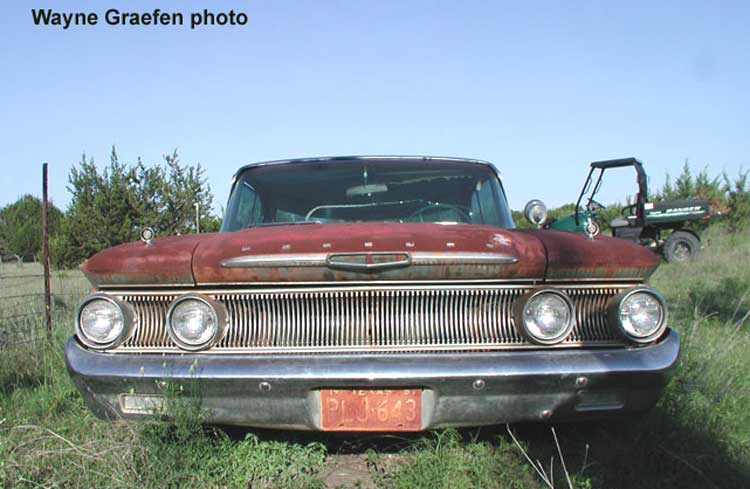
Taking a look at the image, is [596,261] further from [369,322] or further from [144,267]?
[144,267]

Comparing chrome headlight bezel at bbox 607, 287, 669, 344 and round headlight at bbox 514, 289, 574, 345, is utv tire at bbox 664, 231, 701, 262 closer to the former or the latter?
chrome headlight bezel at bbox 607, 287, 669, 344

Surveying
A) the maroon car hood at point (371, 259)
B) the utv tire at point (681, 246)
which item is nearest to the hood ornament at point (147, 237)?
the maroon car hood at point (371, 259)

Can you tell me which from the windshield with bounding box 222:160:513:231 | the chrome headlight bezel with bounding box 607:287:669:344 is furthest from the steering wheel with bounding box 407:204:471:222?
the chrome headlight bezel with bounding box 607:287:669:344

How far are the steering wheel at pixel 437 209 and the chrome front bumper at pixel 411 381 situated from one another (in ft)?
4.50

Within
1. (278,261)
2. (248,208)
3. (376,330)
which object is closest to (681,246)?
(248,208)

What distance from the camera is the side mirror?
390 cm

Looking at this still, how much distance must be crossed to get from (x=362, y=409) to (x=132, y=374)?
0.93 meters

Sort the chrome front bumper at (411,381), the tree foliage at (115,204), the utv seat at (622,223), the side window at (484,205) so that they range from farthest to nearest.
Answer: the tree foliage at (115,204), the utv seat at (622,223), the side window at (484,205), the chrome front bumper at (411,381)

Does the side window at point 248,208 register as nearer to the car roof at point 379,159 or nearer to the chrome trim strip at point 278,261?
the car roof at point 379,159

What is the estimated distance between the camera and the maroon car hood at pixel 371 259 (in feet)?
7.93

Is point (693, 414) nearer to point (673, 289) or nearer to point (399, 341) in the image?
point (399, 341)

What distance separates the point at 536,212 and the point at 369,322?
73.8 inches

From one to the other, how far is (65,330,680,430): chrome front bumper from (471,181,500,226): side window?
1.32 metres

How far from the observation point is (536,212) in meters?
3.92
